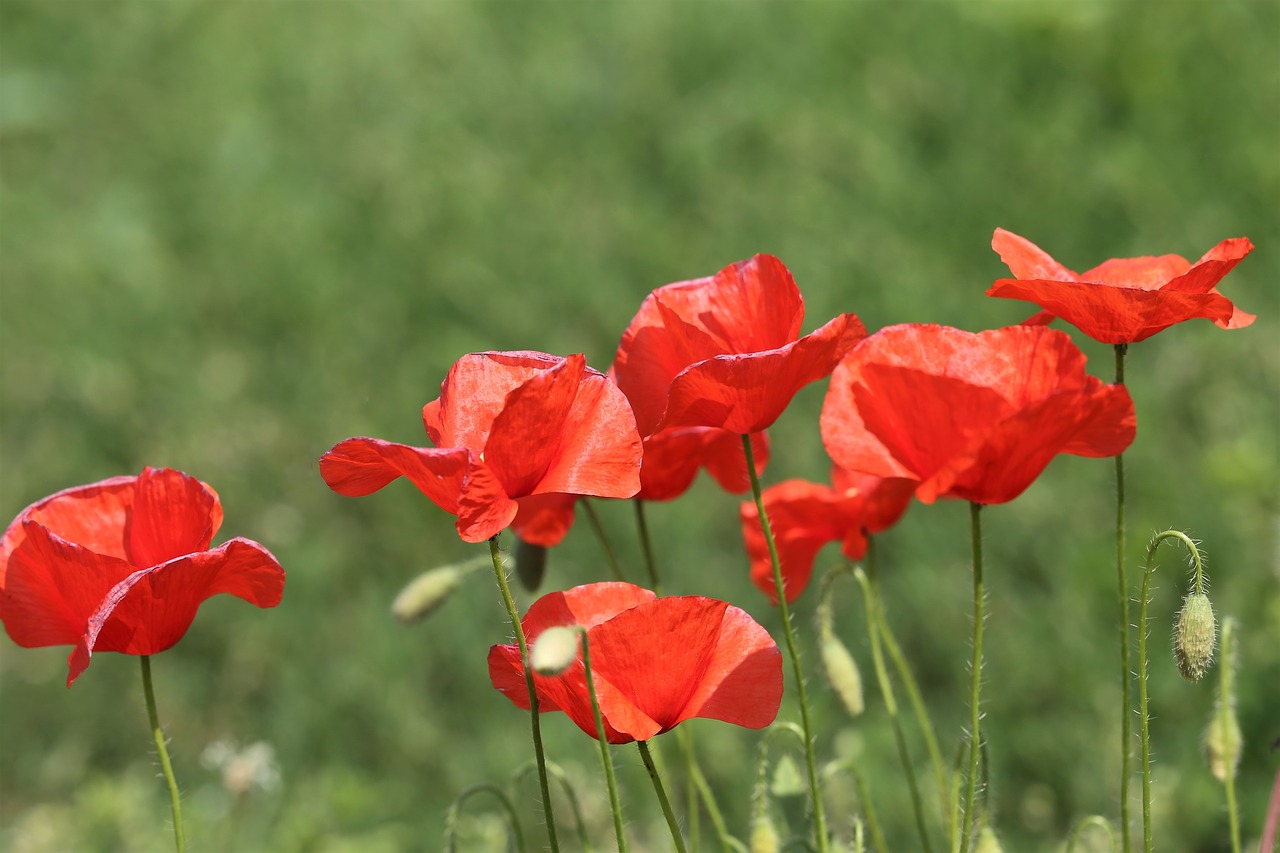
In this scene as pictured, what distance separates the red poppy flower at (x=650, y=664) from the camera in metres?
1.01

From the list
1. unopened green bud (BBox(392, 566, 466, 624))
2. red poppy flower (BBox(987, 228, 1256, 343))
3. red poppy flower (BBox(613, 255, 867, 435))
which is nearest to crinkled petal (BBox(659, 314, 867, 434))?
red poppy flower (BBox(613, 255, 867, 435))

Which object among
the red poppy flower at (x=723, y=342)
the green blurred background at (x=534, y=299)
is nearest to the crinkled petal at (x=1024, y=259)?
the red poppy flower at (x=723, y=342)

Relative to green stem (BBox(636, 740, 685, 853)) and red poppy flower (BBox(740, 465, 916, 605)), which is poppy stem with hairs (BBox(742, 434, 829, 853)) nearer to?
green stem (BBox(636, 740, 685, 853))

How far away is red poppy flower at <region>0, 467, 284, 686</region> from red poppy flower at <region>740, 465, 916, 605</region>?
0.44m

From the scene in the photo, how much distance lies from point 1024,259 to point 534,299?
2.53 m

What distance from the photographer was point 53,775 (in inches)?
109

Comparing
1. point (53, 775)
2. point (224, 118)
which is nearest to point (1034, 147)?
point (224, 118)

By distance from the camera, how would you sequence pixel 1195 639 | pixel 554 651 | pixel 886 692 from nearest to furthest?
pixel 554 651, pixel 1195 639, pixel 886 692

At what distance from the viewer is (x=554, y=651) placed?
86cm

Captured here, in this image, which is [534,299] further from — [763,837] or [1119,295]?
[1119,295]

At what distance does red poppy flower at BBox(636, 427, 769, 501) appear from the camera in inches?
51.0

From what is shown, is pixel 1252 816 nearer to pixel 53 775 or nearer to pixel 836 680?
pixel 836 680

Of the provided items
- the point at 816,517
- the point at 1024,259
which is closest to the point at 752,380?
the point at 1024,259

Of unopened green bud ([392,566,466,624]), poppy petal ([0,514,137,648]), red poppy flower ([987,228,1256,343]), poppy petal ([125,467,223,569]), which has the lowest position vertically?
unopened green bud ([392,566,466,624])
